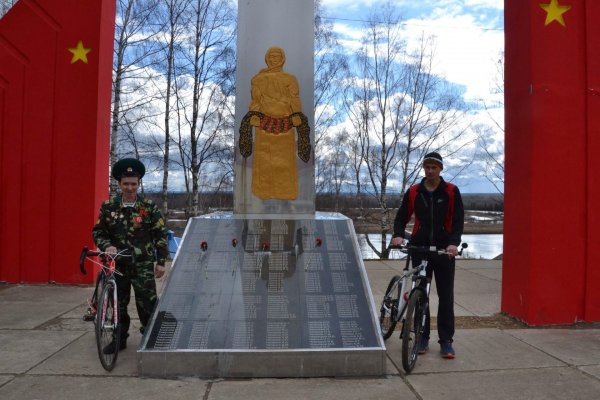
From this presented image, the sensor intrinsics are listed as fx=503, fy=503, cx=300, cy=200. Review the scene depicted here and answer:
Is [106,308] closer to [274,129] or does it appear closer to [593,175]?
[274,129]

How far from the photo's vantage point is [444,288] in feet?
15.4

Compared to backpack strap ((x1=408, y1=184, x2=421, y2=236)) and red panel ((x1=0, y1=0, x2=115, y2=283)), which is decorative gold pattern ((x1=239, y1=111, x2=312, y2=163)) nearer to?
red panel ((x1=0, y1=0, x2=115, y2=283))

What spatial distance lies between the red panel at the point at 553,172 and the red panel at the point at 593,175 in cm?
7

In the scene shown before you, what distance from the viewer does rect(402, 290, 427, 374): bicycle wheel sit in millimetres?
4177

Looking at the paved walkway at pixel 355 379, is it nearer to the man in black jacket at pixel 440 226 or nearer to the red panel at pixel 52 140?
the man in black jacket at pixel 440 226

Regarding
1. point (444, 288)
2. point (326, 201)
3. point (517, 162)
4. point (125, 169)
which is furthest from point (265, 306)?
point (326, 201)

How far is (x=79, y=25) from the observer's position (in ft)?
26.7

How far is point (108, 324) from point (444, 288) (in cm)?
301

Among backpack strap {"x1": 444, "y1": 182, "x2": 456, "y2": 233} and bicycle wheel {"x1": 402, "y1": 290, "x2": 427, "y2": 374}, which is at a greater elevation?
backpack strap {"x1": 444, "y1": 182, "x2": 456, "y2": 233}

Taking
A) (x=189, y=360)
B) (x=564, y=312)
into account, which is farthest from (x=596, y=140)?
(x=189, y=360)

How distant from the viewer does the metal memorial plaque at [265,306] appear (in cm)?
413

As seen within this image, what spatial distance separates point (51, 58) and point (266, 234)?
5134 mm

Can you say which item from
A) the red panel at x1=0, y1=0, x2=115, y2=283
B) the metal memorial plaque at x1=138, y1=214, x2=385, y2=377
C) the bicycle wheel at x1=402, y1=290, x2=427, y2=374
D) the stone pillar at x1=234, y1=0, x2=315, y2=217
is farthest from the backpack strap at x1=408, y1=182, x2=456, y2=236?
the red panel at x1=0, y1=0, x2=115, y2=283

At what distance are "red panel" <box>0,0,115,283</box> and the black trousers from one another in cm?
564
